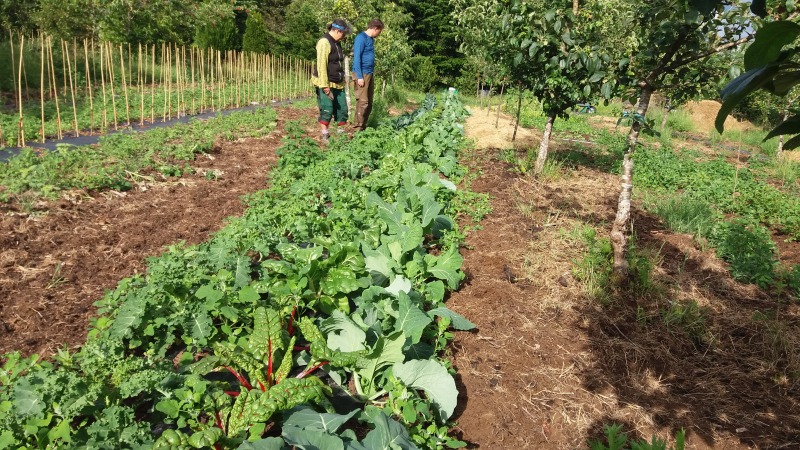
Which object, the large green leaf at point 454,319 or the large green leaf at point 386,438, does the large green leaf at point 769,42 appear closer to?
the large green leaf at point 386,438

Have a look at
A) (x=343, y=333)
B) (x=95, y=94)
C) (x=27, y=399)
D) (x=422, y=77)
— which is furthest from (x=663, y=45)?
(x=422, y=77)

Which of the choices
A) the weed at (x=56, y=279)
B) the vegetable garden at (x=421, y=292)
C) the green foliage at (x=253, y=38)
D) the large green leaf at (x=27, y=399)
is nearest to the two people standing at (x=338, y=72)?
the vegetable garden at (x=421, y=292)

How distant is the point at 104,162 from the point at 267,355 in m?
4.68

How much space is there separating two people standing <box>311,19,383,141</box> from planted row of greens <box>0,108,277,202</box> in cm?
190

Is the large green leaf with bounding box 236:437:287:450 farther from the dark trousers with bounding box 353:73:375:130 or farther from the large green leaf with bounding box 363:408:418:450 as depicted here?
the dark trousers with bounding box 353:73:375:130

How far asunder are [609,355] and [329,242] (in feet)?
6.26

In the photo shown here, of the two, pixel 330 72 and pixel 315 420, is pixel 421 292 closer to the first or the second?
pixel 315 420

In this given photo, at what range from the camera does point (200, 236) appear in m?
4.25

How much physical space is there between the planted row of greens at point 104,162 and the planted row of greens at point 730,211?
612 centimetres

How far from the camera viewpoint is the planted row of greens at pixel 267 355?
1751 mm

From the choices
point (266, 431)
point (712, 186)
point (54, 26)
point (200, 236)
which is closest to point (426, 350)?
point (266, 431)

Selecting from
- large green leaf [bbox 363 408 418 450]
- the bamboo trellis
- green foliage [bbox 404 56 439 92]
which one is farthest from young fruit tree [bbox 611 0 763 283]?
green foliage [bbox 404 56 439 92]

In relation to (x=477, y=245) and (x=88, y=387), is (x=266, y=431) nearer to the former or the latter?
(x=88, y=387)

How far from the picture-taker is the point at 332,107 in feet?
24.4
